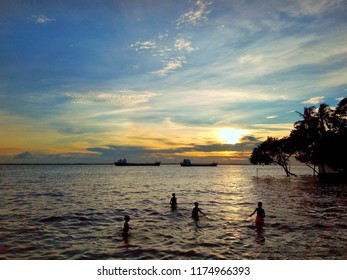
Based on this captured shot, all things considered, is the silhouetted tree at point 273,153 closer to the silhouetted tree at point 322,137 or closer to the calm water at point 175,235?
the silhouetted tree at point 322,137

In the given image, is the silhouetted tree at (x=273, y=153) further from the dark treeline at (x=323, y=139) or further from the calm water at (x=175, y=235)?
the calm water at (x=175, y=235)

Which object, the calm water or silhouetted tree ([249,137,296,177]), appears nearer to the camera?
the calm water

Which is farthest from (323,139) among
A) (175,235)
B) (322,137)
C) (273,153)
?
(175,235)

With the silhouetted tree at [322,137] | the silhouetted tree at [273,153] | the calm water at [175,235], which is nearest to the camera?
the calm water at [175,235]

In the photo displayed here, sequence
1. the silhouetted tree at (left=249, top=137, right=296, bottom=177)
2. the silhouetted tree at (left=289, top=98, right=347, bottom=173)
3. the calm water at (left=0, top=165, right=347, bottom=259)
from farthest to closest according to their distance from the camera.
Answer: the silhouetted tree at (left=249, top=137, right=296, bottom=177) → the silhouetted tree at (left=289, top=98, right=347, bottom=173) → the calm water at (left=0, top=165, right=347, bottom=259)

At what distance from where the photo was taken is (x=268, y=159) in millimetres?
93375

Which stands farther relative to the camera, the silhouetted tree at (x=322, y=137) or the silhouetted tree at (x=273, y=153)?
the silhouetted tree at (x=273, y=153)

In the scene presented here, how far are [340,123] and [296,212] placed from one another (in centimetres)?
4653

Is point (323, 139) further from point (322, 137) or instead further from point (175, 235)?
point (175, 235)

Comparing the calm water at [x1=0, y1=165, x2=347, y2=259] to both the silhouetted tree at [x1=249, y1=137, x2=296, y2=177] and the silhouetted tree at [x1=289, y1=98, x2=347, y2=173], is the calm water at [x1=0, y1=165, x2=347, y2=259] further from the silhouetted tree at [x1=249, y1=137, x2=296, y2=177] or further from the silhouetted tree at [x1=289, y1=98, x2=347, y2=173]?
the silhouetted tree at [x1=249, y1=137, x2=296, y2=177]

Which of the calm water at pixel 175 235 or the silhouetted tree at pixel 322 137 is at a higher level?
the silhouetted tree at pixel 322 137

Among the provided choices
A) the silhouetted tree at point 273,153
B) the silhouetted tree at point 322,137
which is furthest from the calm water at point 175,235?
the silhouetted tree at point 273,153

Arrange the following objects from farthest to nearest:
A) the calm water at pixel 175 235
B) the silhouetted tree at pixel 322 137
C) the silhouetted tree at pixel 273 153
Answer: the silhouetted tree at pixel 273 153, the silhouetted tree at pixel 322 137, the calm water at pixel 175 235

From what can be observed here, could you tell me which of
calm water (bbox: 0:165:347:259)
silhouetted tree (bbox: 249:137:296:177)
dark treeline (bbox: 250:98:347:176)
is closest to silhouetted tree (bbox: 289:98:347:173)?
dark treeline (bbox: 250:98:347:176)
